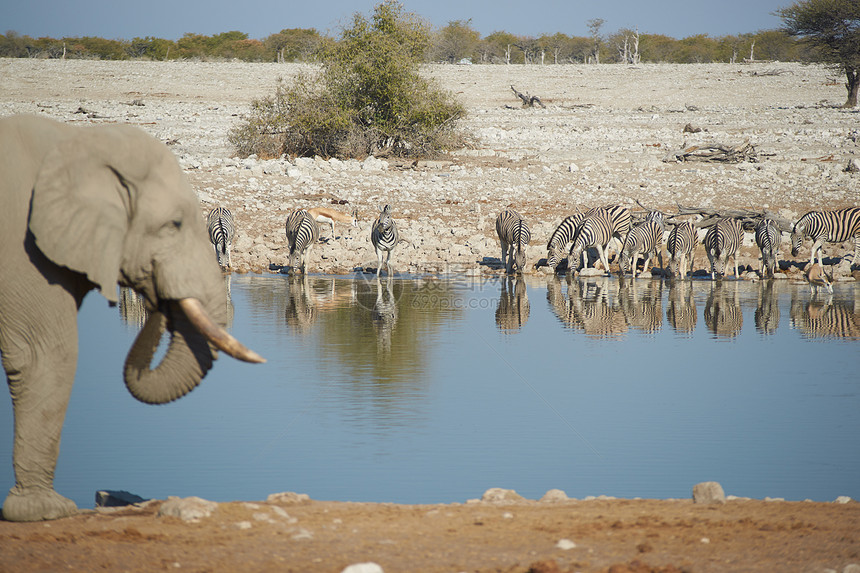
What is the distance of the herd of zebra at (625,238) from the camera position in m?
15.1

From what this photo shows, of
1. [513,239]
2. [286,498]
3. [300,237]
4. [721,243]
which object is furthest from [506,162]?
[286,498]

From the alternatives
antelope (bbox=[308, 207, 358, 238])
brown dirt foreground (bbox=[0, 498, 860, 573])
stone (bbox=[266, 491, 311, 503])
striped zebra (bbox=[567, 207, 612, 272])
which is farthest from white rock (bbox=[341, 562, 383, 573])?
antelope (bbox=[308, 207, 358, 238])

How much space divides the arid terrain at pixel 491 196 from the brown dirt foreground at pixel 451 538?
0.5 inches

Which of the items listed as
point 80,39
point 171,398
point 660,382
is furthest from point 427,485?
point 80,39

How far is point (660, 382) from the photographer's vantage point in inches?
331

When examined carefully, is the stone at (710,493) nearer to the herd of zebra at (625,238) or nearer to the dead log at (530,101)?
the herd of zebra at (625,238)

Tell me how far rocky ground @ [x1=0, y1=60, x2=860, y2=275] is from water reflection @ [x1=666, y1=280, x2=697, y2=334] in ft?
9.13

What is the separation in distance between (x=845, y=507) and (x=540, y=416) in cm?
271

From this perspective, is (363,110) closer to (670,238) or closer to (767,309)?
(670,238)

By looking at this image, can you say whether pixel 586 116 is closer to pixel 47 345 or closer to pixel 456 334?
pixel 456 334

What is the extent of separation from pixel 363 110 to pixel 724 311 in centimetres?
1489

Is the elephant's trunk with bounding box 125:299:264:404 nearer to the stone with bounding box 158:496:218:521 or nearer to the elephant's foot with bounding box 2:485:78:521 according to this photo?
the stone with bounding box 158:496:218:521

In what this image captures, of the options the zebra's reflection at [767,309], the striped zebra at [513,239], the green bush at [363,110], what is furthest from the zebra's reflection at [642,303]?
the green bush at [363,110]

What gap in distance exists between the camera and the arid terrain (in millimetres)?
3883
